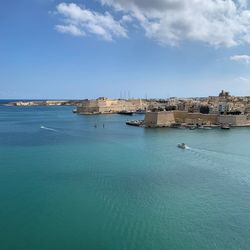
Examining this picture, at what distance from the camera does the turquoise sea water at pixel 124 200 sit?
529 centimetres

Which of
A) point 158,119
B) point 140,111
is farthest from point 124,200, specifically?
point 140,111

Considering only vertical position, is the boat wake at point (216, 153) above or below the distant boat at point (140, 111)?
above

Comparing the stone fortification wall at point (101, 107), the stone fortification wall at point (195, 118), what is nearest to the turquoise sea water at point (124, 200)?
the stone fortification wall at point (195, 118)

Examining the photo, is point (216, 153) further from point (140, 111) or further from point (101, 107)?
point (140, 111)

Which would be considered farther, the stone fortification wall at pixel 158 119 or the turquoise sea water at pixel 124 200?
the stone fortification wall at pixel 158 119

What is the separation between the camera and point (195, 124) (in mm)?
23688

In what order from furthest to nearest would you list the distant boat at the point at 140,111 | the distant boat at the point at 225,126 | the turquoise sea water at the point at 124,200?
1. the distant boat at the point at 140,111
2. the distant boat at the point at 225,126
3. the turquoise sea water at the point at 124,200

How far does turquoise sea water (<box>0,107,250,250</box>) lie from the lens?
5293 mm

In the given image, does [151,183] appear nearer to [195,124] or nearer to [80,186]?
[80,186]

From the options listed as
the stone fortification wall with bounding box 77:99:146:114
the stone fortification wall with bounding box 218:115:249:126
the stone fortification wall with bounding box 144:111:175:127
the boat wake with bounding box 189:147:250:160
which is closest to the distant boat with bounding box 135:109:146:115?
the stone fortification wall with bounding box 77:99:146:114

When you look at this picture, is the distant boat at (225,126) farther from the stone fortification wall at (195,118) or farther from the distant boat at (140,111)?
the distant boat at (140,111)

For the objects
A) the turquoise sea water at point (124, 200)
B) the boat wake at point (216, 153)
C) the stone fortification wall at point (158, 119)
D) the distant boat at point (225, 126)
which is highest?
the stone fortification wall at point (158, 119)

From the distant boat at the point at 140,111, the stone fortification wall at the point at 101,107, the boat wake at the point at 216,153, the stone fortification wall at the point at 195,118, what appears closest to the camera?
the boat wake at the point at 216,153

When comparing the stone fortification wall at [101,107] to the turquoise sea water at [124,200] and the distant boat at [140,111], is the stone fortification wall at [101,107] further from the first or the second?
the turquoise sea water at [124,200]
